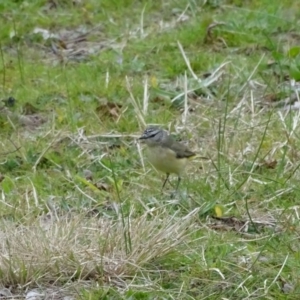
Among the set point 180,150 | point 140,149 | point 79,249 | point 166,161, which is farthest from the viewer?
point 140,149

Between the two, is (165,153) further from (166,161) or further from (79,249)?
(79,249)

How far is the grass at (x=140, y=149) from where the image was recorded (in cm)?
546

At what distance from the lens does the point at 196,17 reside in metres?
10.1

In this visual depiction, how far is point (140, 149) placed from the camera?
7.46 meters

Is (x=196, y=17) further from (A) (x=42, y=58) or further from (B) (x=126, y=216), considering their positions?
(B) (x=126, y=216)

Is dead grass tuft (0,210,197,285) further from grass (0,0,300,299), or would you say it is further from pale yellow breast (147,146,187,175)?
pale yellow breast (147,146,187,175)

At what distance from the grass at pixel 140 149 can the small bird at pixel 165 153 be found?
0.46ft

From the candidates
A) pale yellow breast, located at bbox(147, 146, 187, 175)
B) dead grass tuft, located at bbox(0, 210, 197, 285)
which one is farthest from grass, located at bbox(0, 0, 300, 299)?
pale yellow breast, located at bbox(147, 146, 187, 175)

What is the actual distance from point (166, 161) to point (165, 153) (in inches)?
2.2

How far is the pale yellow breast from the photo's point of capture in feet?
22.1

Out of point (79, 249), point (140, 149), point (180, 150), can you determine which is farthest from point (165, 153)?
point (79, 249)

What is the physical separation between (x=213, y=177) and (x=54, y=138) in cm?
138

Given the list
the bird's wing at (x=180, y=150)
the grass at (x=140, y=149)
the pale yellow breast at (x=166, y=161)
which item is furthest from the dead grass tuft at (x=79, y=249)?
the bird's wing at (x=180, y=150)

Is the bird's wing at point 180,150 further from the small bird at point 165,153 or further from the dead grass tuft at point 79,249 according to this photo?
the dead grass tuft at point 79,249
